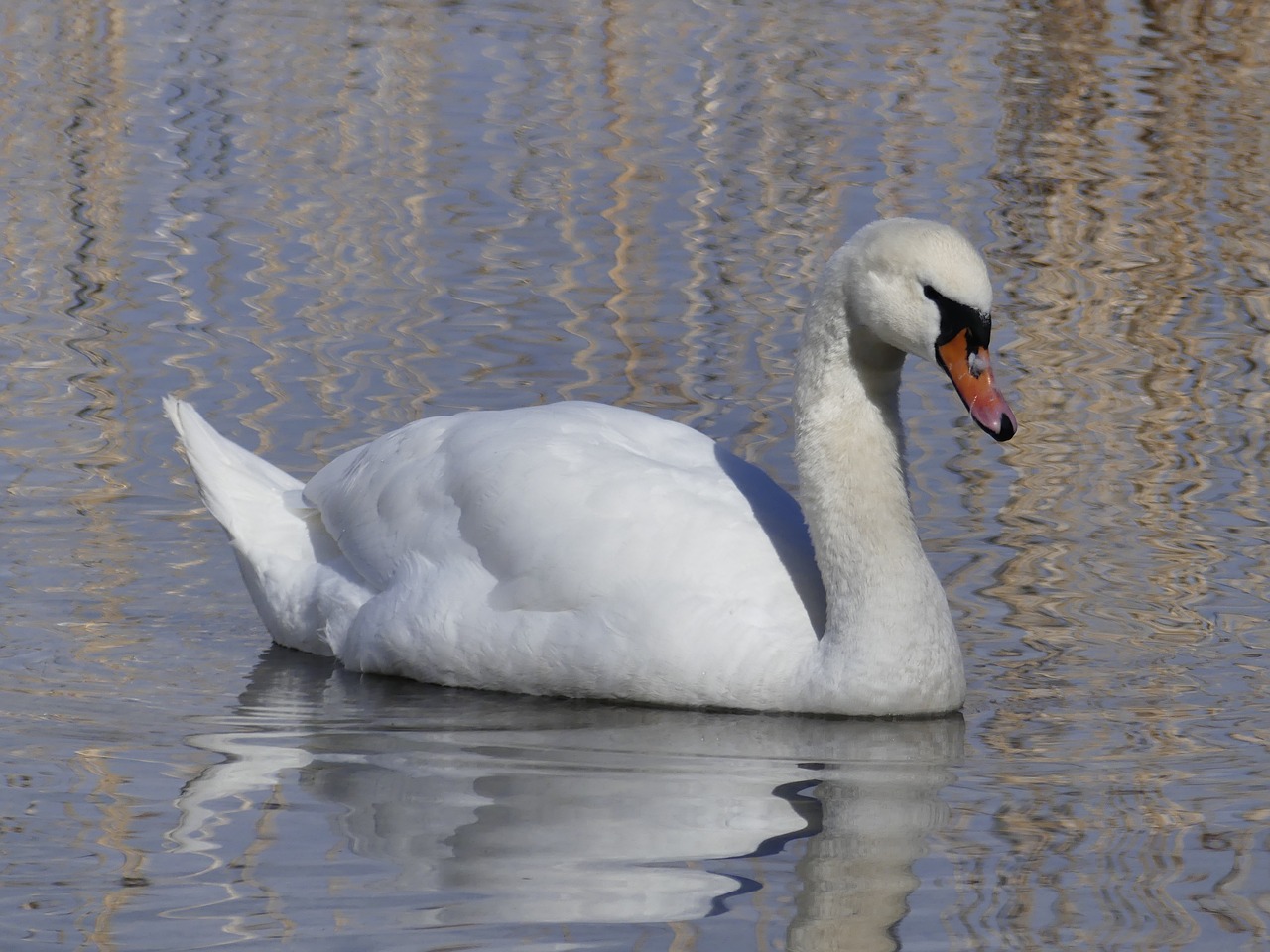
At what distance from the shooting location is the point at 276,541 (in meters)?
6.37

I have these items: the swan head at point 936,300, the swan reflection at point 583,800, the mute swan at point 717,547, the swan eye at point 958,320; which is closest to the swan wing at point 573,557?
the mute swan at point 717,547

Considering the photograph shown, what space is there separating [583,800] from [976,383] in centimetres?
122

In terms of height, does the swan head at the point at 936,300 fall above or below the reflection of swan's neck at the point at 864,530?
above

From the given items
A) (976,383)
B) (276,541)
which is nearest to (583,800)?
(976,383)

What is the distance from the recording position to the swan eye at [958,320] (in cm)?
519

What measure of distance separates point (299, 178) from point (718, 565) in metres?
5.89

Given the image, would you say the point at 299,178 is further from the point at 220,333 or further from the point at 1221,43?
the point at 1221,43

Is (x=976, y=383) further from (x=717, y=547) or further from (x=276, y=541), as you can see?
(x=276, y=541)

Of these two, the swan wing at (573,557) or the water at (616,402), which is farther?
the swan wing at (573,557)

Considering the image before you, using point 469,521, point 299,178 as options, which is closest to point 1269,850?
point 469,521

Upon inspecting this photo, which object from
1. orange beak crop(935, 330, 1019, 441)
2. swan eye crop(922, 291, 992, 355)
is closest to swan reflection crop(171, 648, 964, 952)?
orange beak crop(935, 330, 1019, 441)

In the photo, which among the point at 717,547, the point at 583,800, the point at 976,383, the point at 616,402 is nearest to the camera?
the point at 583,800

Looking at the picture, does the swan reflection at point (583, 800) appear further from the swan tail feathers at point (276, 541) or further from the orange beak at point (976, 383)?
the orange beak at point (976, 383)

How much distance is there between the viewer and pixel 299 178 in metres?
10.9
